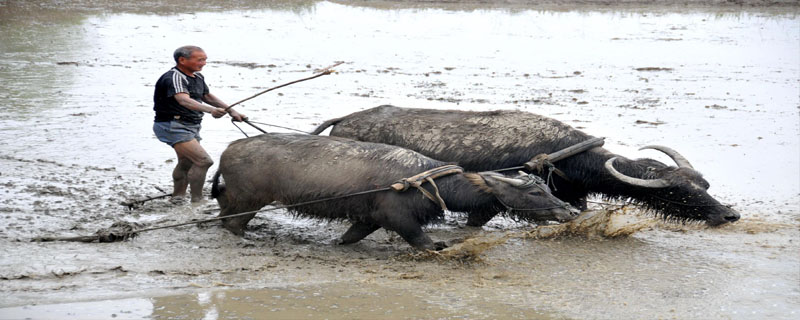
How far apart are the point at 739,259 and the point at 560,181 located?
1.61m

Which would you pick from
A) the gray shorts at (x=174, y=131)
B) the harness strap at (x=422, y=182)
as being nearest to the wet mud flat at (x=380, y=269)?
the harness strap at (x=422, y=182)

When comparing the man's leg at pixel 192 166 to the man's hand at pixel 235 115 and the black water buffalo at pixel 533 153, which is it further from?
the black water buffalo at pixel 533 153

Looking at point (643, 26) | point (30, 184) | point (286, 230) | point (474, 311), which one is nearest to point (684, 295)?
point (474, 311)

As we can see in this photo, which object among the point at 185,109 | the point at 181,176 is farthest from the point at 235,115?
the point at 181,176

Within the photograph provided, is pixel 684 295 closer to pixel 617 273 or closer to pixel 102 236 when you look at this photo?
pixel 617 273

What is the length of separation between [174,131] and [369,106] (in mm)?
5088

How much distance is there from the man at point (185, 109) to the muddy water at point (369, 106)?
0.46 meters

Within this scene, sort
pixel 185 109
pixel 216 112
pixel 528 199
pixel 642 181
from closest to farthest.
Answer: pixel 528 199
pixel 216 112
pixel 642 181
pixel 185 109

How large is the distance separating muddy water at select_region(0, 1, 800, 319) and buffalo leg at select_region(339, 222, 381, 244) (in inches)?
5.1

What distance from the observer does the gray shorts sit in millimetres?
6699

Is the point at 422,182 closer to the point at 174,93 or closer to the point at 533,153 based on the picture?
the point at 533,153

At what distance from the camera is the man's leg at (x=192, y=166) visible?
6.81m

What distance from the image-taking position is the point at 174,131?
22.0 feet

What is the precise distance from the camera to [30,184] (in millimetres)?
7246
